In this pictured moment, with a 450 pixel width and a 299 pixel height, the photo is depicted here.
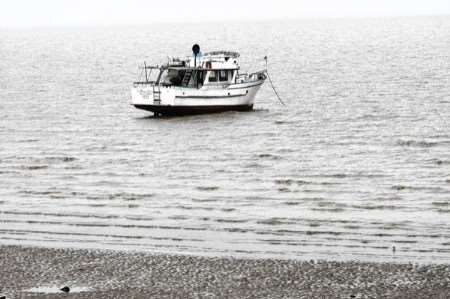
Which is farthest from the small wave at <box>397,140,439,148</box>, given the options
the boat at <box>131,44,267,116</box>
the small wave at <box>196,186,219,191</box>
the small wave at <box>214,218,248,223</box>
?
the small wave at <box>214,218,248,223</box>

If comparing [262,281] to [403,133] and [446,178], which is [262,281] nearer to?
[446,178]

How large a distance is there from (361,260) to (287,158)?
741 inches

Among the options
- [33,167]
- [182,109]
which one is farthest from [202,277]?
[182,109]

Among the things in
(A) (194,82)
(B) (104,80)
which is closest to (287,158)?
(A) (194,82)

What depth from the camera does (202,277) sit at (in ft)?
62.8

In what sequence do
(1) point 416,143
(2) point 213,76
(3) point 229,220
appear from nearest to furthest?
(3) point 229,220 → (1) point 416,143 → (2) point 213,76

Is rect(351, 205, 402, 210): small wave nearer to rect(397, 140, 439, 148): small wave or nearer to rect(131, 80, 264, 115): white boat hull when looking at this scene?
rect(397, 140, 439, 148): small wave

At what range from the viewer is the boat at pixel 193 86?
175 feet

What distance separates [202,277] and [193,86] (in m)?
35.3

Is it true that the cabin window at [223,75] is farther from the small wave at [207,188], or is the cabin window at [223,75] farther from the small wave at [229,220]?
the small wave at [229,220]

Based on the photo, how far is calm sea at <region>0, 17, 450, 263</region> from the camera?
23.5m

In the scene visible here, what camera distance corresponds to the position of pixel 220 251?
22.0 metres

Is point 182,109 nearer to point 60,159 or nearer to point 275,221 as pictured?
point 60,159

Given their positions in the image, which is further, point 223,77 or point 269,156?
point 223,77
